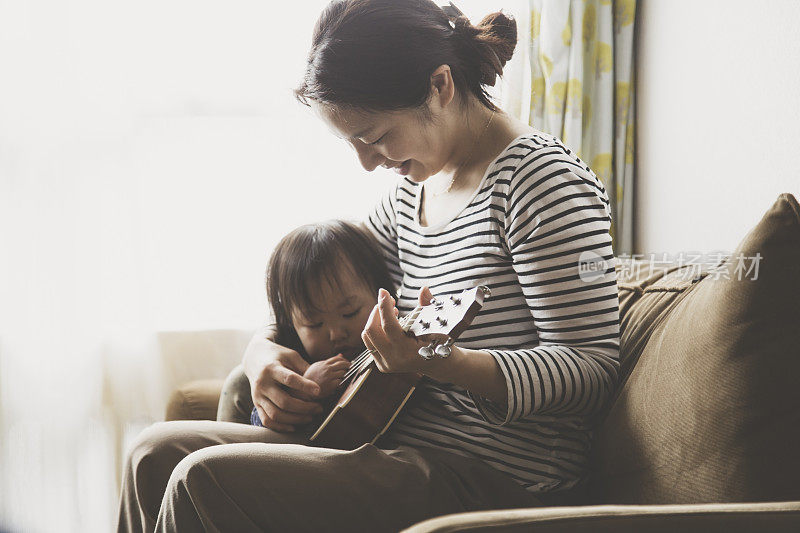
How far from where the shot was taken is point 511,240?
1.04 m

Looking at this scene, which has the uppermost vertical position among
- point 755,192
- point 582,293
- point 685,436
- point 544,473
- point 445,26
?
point 445,26

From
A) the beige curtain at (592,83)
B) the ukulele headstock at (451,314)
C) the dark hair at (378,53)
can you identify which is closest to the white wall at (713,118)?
the beige curtain at (592,83)

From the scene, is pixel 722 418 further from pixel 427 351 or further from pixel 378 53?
pixel 378 53

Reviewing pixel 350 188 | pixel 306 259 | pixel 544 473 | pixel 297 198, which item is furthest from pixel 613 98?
pixel 544 473

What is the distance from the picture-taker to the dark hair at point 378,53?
1069 mm

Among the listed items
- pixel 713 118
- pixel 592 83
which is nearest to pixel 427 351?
pixel 713 118

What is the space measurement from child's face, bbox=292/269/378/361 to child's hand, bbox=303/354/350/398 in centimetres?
7

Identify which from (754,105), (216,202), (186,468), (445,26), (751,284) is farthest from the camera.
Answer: (216,202)

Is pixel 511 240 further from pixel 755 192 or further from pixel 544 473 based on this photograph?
pixel 755 192

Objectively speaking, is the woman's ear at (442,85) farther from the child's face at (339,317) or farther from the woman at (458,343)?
the child's face at (339,317)

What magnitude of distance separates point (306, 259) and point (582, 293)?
0.59 metres

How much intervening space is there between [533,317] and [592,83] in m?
1.14

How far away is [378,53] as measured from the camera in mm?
1066

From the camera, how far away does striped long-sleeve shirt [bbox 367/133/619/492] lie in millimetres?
996
